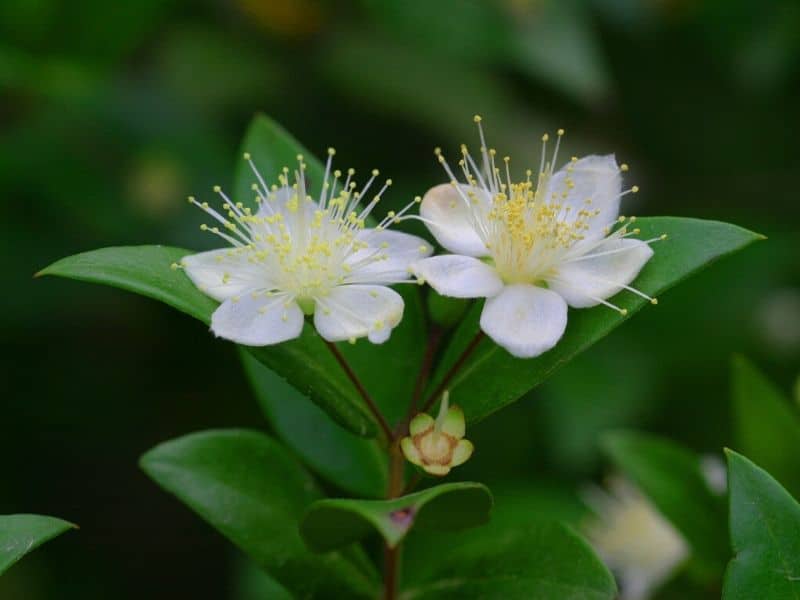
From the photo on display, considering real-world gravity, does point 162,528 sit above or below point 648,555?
below

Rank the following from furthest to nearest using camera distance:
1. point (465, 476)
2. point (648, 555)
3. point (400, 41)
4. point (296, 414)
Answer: point (400, 41) < point (465, 476) < point (648, 555) < point (296, 414)

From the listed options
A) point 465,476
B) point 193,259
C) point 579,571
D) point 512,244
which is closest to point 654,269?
point 512,244

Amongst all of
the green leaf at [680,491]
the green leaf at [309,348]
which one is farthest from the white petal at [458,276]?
the green leaf at [680,491]

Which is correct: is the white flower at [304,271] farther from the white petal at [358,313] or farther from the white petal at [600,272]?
the white petal at [600,272]

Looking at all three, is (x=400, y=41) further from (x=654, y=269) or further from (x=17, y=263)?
(x=654, y=269)

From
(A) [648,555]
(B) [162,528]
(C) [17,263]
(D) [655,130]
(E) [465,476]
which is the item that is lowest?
(B) [162,528]

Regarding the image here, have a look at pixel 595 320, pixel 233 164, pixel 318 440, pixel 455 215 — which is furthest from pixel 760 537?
pixel 233 164
